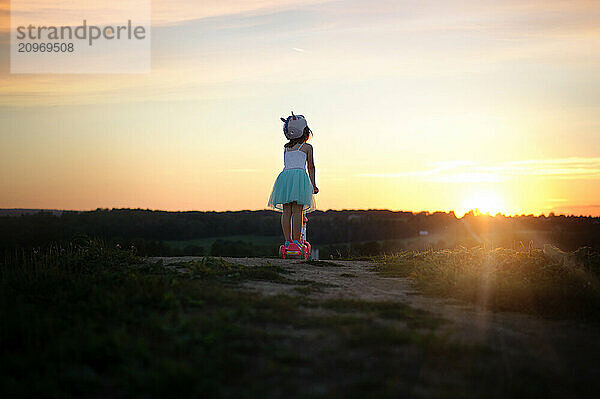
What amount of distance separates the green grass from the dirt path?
29 cm

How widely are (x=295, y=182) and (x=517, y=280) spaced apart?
16.2 ft

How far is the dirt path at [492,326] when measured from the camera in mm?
3797

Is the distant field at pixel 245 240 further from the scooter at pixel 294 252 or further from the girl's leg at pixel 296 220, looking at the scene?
the girl's leg at pixel 296 220

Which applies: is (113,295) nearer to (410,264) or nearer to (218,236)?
(410,264)

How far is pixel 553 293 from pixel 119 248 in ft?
20.7

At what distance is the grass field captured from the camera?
3.00 m

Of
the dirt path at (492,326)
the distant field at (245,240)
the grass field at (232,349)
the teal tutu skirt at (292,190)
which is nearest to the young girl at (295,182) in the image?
the teal tutu skirt at (292,190)

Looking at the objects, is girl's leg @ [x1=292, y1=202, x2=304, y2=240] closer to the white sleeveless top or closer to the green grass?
the white sleeveless top

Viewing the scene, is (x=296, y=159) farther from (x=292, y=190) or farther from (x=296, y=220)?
(x=296, y=220)

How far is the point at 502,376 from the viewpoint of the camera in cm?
327

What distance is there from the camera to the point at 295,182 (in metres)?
10.1

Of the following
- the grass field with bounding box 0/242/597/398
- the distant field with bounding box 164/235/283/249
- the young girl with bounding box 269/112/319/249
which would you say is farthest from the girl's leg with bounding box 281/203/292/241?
the distant field with bounding box 164/235/283/249

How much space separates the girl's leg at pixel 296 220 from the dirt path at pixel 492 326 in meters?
2.98

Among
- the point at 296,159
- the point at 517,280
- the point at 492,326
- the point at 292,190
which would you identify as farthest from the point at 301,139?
the point at 492,326
